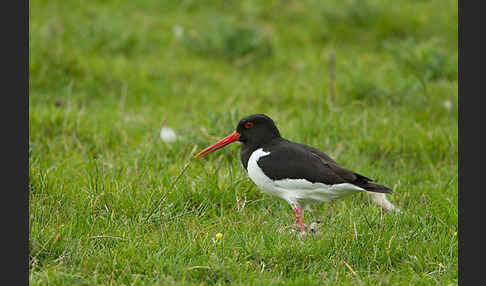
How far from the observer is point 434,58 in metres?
7.83

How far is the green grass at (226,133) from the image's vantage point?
3.85 m

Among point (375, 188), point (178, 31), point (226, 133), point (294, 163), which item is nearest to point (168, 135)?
point (226, 133)

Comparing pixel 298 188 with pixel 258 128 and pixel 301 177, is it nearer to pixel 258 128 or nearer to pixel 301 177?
pixel 301 177

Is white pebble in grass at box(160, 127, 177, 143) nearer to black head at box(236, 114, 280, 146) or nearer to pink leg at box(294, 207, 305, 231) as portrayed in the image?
black head at box(236, 114, 280, 146)

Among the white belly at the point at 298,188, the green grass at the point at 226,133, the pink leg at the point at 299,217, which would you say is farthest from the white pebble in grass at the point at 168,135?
the pink leg at the point at 299,217

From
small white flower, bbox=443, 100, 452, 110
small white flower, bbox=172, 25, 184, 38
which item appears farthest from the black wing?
small white flower, bbox=172, 25, 184, 38

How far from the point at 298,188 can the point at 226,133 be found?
1.55 meters

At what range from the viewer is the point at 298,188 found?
4.40 metres

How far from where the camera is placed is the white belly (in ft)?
14.3

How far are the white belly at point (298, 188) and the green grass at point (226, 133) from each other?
8.7 inches

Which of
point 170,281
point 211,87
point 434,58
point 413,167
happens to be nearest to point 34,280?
point 170,281

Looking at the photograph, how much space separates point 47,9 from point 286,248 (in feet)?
23.0

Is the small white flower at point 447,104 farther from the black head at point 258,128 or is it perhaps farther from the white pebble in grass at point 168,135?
the white pebble in grass at point 168,135

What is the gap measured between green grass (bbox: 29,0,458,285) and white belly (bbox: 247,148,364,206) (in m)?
0.22
